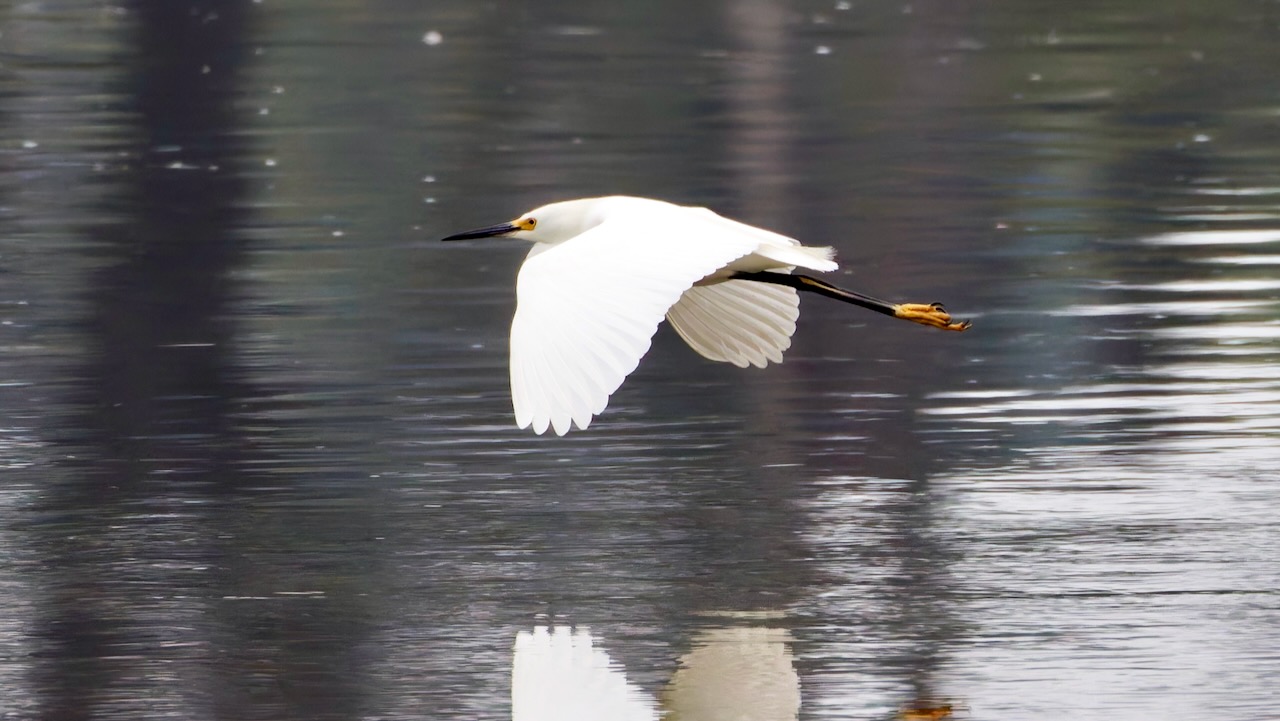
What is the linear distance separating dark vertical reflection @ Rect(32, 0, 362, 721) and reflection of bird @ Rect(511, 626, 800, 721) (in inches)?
17.0

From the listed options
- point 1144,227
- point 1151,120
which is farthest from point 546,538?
point 1151,120

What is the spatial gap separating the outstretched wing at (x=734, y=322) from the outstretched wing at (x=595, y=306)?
95 cm

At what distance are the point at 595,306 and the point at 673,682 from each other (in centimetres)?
98

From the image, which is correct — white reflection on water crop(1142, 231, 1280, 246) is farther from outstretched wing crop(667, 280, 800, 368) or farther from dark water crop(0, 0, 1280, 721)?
outstretched wing crop(667, 280, 800, 368)

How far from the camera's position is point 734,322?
7.57 metres

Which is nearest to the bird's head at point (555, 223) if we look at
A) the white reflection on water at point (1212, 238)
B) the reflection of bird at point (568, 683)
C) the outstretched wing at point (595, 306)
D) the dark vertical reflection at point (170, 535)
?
the outstretched wing at point (595, 306)

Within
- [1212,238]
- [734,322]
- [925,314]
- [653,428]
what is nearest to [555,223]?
[734,322]

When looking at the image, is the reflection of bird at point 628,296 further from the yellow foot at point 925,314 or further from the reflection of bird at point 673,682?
the reflection of bird at point 673,682

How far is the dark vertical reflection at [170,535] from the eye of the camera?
5496mm

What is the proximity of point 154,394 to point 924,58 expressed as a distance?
43.0 ft

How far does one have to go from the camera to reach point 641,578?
6.24 meters

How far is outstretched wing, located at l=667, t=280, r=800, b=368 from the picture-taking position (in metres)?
7.53

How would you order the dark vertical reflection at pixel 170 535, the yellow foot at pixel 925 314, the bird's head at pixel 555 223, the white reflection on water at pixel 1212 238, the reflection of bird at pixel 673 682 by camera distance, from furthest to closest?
the white reflection on water at pixel 1212 238 < the yellow foot at pixel 925 314 < the bird's head at pixel 555 223 < the dark vertical reflection at pixel 170 535 < the reflection of bird at pixel 673 682

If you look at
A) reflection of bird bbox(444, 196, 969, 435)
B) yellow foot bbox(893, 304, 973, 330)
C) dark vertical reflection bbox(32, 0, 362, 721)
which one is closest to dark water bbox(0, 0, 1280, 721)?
dark vertical reflection bbox(32, 0, 362, 721)
